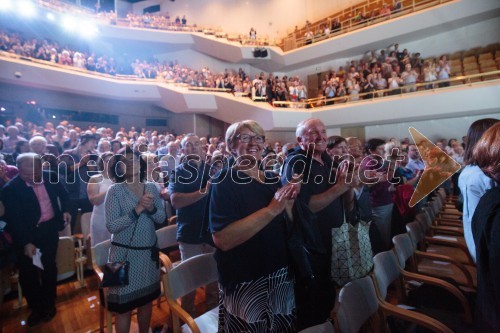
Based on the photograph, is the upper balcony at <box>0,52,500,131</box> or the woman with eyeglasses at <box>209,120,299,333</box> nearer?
the woman with eyeglasses at <box>209,120,299,333</box>

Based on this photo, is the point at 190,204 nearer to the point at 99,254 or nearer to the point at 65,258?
the point at 99,254

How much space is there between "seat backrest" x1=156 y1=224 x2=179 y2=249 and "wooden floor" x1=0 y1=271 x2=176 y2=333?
2.20 ft

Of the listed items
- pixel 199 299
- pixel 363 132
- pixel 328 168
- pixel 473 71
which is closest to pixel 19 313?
pixel 199 299

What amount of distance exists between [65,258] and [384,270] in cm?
326

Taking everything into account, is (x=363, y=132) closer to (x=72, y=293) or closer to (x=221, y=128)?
(x=221, y=128)

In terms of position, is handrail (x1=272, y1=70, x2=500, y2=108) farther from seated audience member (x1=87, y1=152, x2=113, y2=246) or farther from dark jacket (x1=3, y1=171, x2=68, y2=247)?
dark jacket (x1=3, y1=171, x2=68, y2=247)

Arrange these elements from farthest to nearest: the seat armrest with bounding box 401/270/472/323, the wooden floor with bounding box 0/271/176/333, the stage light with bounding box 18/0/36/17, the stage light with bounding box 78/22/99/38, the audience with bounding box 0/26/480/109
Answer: the stage light with bounding box 78/22/99/38 < the stage light with bounding box 18/0/36/17 < the audience with bounding box 0/26/480/109 < the wooden floor with bounding box 0/271/176/333 < the seat armrest with bounding box 401/270/472/323

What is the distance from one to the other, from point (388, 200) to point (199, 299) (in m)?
2.30

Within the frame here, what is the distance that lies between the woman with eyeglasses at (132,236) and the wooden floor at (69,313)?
2.63 ft

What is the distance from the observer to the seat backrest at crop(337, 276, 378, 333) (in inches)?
54.9

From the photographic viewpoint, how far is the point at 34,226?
2.45 metres

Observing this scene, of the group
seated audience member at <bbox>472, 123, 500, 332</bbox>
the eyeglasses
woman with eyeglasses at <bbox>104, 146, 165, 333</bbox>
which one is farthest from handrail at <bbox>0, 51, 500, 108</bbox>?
woman with eyeglasses at <bbox>104, 146, 165, 333</bbox>

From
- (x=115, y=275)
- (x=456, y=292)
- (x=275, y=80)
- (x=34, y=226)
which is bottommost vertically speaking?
(x=456, y=292)

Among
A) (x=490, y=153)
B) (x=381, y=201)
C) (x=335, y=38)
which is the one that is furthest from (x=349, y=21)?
(x=490, y=153)
